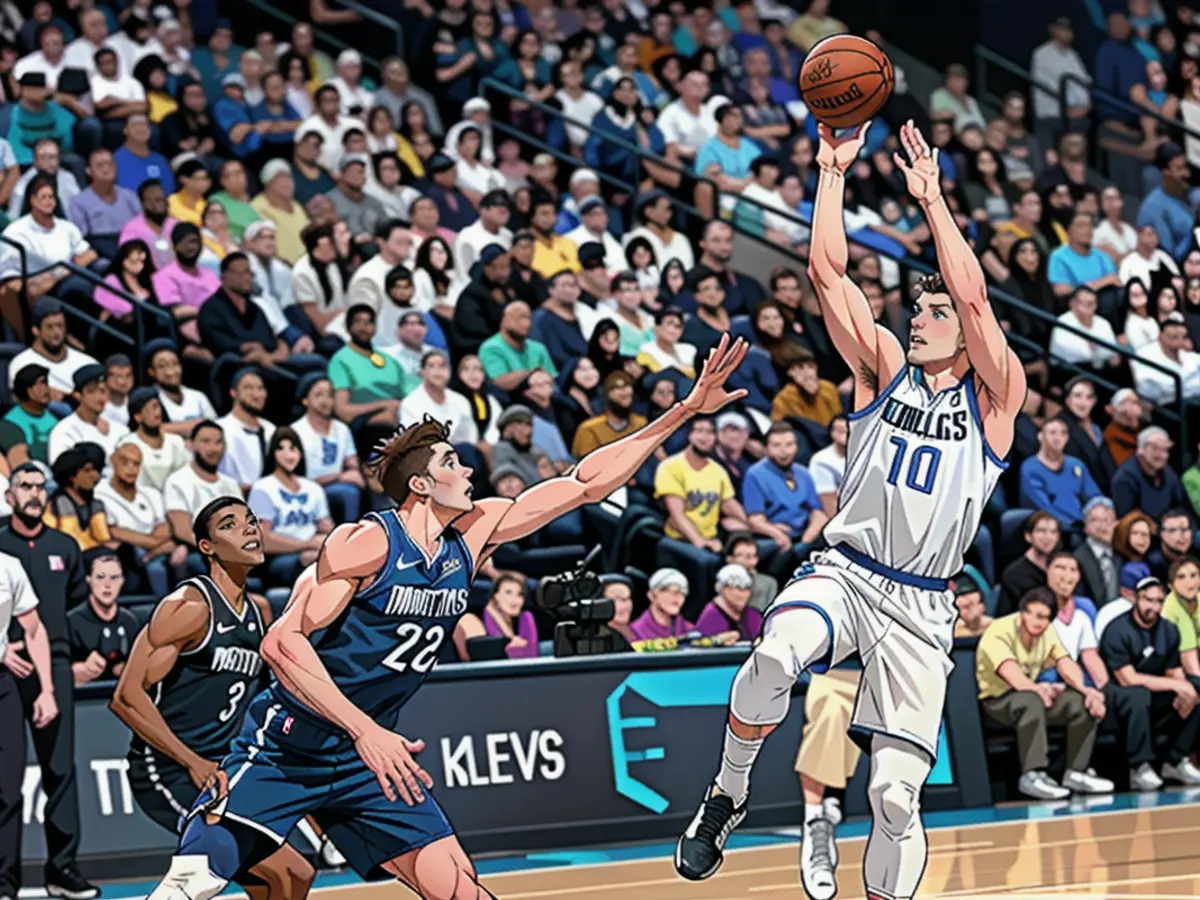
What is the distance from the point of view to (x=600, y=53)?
1938 cm

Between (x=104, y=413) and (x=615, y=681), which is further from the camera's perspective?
(x=104, y=413)

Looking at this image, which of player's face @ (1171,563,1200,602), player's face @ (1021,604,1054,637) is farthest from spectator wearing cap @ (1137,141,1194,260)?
player's face @ (1021,604,1054,637)

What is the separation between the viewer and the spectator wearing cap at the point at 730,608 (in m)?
13.2

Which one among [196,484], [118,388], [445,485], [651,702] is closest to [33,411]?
[118,388]

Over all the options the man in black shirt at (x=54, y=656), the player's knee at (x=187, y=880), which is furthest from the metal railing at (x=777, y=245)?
the player's knee at (x=187, y=880)

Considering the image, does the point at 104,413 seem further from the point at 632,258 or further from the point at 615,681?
the point at 632,258

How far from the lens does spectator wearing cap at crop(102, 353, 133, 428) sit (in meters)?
13.5

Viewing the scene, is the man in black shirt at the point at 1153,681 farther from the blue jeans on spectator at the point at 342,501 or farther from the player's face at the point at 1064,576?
the blue jeans on spectator at the point at 342,501

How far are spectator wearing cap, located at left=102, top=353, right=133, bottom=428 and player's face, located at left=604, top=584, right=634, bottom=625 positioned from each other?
2.98 meters

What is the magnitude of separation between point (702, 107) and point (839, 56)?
34.7 feet

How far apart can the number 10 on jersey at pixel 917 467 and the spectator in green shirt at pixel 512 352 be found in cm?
705

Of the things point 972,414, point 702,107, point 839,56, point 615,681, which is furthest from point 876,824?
point 702,107

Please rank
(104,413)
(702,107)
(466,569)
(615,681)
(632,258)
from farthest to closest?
(702,107)
(632,258)
(104,413)
(615,681)
(466,569)

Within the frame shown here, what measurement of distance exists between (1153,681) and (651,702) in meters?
3.34
